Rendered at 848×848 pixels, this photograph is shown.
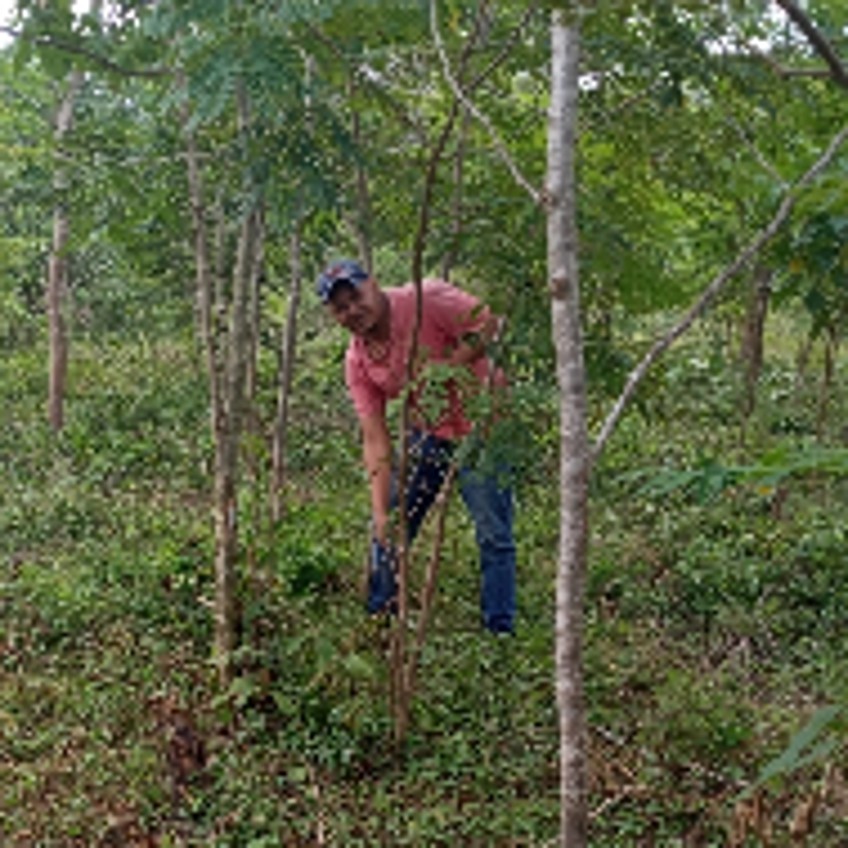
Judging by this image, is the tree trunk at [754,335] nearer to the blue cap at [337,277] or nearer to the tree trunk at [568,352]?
the blue cap at [337,277]

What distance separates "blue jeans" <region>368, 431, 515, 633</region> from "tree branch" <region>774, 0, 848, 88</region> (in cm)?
271

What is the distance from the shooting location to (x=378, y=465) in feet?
12.8

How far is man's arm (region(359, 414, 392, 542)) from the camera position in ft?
13.1

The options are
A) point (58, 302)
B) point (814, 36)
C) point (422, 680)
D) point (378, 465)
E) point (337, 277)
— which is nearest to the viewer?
point (814, 36)

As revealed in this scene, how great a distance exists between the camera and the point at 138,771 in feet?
11.4

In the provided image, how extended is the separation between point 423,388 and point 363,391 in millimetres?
863

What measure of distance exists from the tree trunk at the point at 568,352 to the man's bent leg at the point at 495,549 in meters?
1.78

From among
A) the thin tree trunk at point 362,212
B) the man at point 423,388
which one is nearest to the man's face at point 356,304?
the man at point 423,388

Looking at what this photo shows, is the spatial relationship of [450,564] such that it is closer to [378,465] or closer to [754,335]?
[378,465]

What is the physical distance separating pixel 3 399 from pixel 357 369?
643cm

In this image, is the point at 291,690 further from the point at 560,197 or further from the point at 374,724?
the point at 560,197

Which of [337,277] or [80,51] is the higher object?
[80,51]

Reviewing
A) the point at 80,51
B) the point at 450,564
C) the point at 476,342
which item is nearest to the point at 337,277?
the point at 476,342

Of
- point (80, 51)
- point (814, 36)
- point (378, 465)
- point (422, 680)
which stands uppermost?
point (80, 51)
